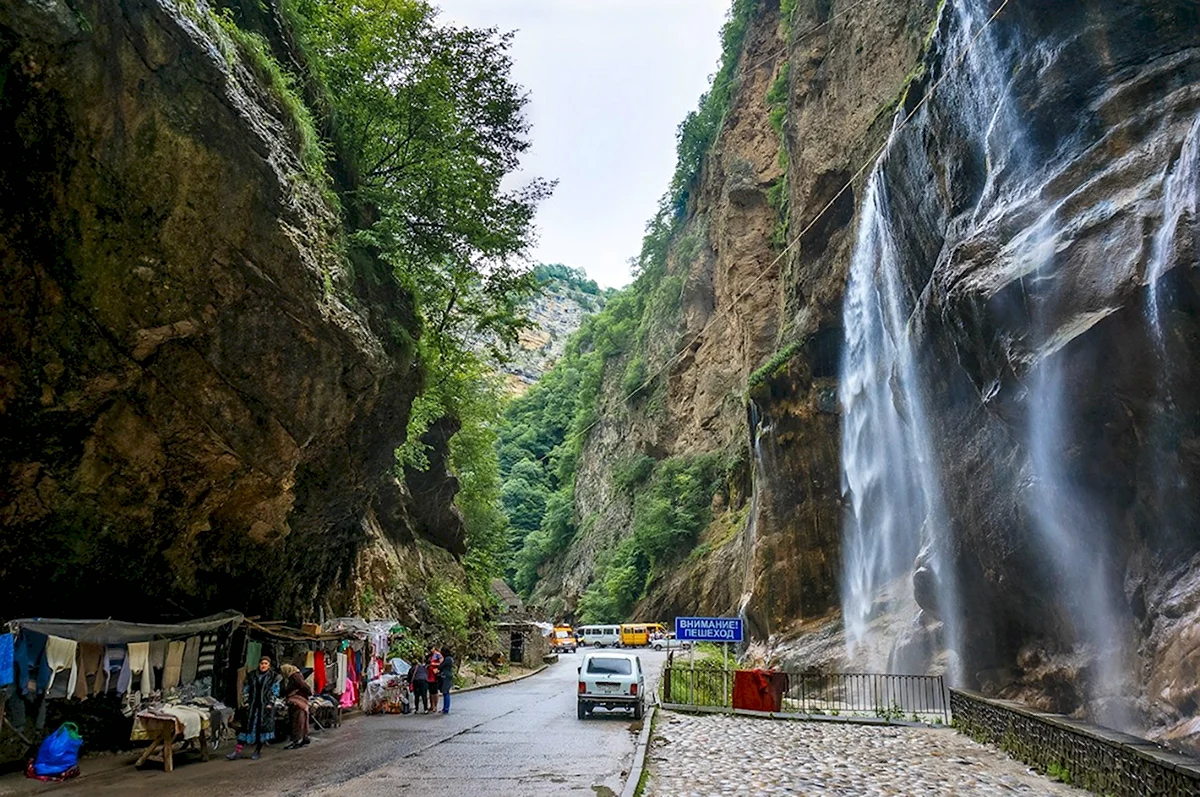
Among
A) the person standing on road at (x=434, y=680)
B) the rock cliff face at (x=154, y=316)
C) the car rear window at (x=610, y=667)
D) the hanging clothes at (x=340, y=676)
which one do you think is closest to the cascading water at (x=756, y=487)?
the car rear window at (x=610, y=667)

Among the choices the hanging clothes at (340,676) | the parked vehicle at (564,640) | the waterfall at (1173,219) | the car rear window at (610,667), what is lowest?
the parked vehicle at (564,640)

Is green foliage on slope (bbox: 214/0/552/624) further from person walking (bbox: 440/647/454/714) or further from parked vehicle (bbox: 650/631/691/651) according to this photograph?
parked vehicle (bbox: 650/631/691/651)

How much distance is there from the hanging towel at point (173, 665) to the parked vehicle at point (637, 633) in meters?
41.1

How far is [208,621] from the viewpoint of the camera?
535 inches

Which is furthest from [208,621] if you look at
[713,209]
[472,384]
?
[713,209]

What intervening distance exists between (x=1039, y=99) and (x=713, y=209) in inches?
1652

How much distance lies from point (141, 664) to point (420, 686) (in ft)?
27.2

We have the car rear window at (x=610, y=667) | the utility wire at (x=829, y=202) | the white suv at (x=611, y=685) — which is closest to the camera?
Answer: the white suv at (x=611, y=685)

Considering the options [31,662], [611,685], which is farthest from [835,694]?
[31,662]

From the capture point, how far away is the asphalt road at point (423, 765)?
962 centimetres

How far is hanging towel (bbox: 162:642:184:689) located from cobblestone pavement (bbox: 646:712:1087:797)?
7878 mm

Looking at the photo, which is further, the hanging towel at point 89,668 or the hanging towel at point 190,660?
the hanging towel at point 190,660

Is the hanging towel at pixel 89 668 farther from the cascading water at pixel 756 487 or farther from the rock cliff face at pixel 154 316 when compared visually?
the cascading water at pixel 756 487

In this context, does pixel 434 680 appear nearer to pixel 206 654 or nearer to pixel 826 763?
pixel 206 654
